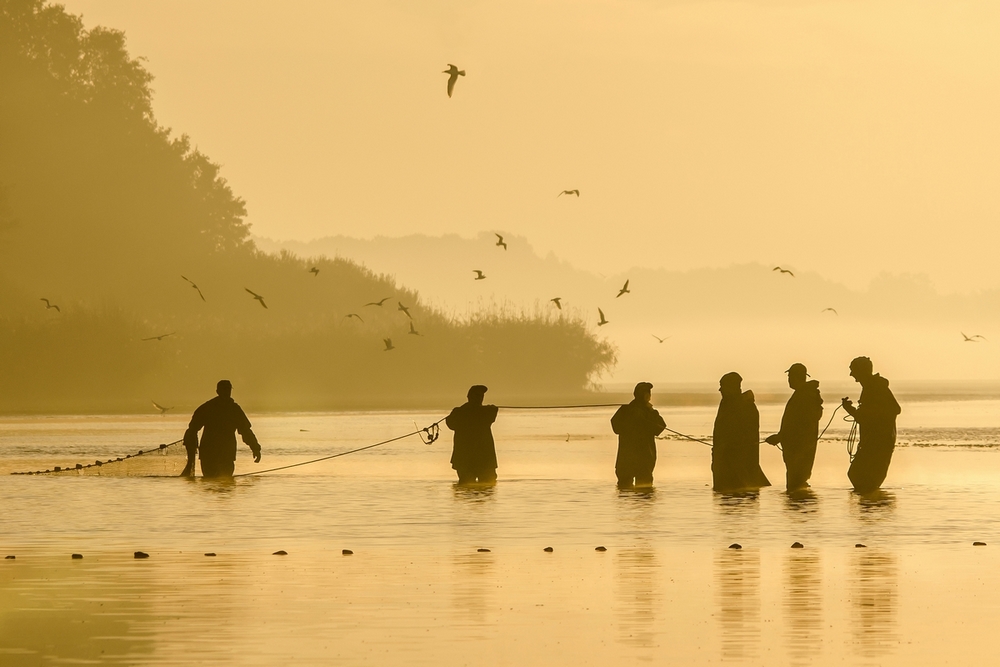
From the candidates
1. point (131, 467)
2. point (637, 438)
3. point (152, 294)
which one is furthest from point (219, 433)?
point (152, 294)

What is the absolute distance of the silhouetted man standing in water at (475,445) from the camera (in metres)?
27.4

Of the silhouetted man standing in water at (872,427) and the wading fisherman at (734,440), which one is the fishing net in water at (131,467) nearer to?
the wading fisherman at (734,440)

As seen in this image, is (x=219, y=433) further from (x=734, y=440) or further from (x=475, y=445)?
(x=734, y=440)

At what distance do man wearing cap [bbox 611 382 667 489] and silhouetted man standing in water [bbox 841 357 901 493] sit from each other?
113 inches

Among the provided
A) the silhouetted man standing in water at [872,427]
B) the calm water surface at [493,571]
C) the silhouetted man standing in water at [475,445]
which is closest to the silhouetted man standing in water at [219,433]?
the calm water surface at [493,571]

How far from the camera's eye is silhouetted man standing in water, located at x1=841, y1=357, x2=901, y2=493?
2533 cm

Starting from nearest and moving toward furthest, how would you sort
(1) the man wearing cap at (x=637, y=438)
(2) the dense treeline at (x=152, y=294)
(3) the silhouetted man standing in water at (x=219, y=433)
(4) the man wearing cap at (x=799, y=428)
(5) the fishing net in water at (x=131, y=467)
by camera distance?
(4) the man wearing cap at (x=799, y=428) → (1) the man wearing cap at (x=637, y=438) → (3) the silhouetted man standing in water at (x=219, y=433) → (5) the fishing net in water at (x=131, y=467) → (2) the dense treeline at (x=152, y=294)

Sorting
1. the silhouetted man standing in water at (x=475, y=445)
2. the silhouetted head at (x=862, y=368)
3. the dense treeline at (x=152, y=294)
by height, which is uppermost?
the dense treeline at (x=152, y=294)

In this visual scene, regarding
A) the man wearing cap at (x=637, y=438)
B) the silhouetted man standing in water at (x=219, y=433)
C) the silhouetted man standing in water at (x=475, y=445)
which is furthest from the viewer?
the silhouetted man standing in water at (x=219, y=433)

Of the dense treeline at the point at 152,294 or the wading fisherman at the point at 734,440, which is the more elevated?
the dense treeline at the point at 152,294

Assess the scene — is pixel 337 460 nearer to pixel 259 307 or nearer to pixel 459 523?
pixel 459 523

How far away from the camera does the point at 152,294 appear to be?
86750mm

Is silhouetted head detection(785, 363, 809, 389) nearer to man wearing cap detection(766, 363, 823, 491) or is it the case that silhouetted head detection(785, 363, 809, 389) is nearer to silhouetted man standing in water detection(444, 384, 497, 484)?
man wearing cap detection(766, 363, 823, 491)

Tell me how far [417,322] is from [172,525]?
5714cm
